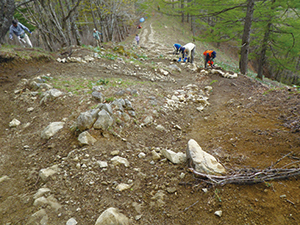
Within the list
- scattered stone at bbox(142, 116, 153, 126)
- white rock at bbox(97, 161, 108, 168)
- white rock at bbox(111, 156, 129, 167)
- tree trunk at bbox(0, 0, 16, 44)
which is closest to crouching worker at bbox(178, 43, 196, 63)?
scattered stone at bbox(142, 116, 153, 126)

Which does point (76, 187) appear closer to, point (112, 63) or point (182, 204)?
point (182, 204)

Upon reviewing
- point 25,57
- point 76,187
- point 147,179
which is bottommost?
point 147,179

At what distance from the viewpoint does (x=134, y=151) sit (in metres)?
3.05

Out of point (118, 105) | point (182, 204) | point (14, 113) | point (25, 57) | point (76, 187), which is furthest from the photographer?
point (25, 57)

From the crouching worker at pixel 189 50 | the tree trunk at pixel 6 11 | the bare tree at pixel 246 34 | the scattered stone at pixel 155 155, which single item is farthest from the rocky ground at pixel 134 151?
the crouching worker at pixel 189 50

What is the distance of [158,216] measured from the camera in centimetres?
193

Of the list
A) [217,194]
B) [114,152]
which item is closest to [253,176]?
[217,194]

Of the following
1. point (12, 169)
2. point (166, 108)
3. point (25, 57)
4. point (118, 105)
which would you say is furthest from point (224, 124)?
point (25, 57)

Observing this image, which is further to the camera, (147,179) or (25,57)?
(25,57)

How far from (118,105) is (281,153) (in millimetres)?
3328

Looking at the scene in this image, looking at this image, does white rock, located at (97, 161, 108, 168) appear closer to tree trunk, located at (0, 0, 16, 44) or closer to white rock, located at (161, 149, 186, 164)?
white rock, located at (161, 149, 186, 164)

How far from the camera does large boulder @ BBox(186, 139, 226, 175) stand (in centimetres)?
216

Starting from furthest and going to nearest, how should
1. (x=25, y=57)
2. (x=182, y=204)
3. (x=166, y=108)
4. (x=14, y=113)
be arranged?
(x=25, y=57) < (x=166, y=108) < (x=14, y=113) < (x=182, y=204)

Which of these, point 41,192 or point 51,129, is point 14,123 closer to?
point 51,129
